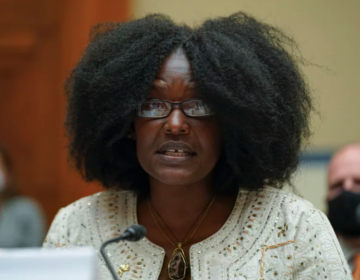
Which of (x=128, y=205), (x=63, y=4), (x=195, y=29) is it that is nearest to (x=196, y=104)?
(x=195, y=29)

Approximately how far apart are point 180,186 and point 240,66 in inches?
15.6

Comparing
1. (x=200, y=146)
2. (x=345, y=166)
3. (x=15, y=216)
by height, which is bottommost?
(x=15, y=216)

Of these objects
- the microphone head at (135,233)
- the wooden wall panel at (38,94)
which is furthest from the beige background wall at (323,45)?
the microphone head at (135,233)

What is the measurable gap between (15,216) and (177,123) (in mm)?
1803

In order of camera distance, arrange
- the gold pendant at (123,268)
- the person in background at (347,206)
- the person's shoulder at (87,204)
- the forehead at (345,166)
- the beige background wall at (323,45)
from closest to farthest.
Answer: the gold pendant at (123,268) < the person's shoulder at (87,204) < the person in background at (347,206) < the forehead at (345,166) < the beige background wall at (323,45)

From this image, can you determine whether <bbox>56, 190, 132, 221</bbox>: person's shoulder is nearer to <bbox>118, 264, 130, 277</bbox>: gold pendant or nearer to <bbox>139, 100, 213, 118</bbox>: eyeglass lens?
<bbox>118, 264, 130, 277</bbox>: gold pendant

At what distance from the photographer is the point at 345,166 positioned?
9.87ft

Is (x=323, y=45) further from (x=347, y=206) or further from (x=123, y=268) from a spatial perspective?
(x=123, y=268)

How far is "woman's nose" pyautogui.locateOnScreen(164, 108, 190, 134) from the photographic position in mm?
2064

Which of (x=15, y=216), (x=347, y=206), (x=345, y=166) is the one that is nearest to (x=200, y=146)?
(x=347, y=206)

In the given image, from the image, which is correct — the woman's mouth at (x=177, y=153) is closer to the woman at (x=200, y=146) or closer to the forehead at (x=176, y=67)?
the woman at (x=200, y=146)

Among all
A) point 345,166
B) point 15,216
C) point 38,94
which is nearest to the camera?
point 345,166

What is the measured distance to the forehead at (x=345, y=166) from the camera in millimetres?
2969

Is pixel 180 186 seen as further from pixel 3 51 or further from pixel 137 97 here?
pixel 3 51
